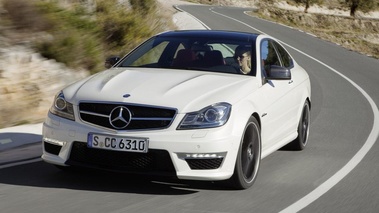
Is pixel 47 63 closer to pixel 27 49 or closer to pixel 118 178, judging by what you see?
pixel 27 49

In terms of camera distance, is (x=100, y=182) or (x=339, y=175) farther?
(x=339, y=175)

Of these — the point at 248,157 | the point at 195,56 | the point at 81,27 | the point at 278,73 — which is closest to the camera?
the point at 248,157

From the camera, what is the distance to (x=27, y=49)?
12844 mm

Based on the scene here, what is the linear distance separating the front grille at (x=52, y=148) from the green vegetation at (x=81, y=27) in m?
6.05

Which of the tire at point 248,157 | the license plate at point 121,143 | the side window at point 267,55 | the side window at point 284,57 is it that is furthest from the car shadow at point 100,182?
the side window at point 284,57

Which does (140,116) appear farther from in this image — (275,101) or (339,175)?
(339,175)

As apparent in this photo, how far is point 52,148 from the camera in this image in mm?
7289

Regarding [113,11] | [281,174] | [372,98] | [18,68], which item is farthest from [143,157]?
[113,11]

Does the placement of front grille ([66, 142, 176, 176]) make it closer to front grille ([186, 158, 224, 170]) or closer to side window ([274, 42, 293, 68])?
front grille ([186, 158, 224, 170])

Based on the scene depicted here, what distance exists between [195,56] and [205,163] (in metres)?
1.83

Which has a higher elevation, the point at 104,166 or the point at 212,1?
the point at 104,166

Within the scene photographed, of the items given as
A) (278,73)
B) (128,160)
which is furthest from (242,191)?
(278,73)

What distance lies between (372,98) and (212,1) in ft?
258

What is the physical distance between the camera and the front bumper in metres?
6.82
